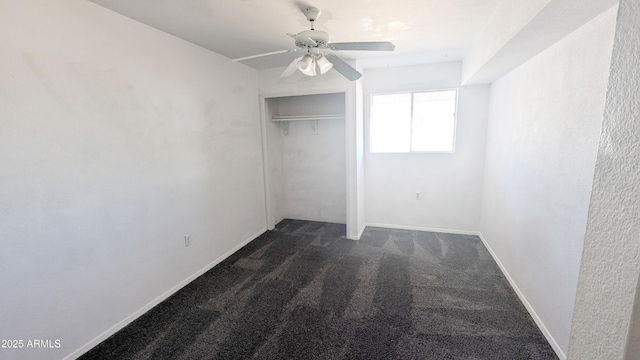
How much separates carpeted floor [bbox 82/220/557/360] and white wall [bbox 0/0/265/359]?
1.27ft

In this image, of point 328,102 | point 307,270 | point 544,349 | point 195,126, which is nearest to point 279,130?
point 328,102

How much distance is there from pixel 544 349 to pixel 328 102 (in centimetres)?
378

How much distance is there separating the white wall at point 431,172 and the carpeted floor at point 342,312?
0.73 metres

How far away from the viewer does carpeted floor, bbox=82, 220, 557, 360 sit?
1928 mm

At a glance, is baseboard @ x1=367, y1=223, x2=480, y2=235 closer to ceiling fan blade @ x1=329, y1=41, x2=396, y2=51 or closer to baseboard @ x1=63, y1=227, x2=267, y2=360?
baseboard @ x1=63, y1=227, x2=267, y2=360

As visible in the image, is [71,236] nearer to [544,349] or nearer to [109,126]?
[109,126]

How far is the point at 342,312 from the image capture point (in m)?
2.32

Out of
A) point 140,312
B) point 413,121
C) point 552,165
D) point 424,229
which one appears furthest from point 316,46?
point 424,229

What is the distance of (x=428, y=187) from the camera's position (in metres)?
4.06

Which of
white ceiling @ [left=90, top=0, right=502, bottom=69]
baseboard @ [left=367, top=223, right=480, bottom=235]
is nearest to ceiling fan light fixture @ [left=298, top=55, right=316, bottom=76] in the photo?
white ceiling @ [left=90, top=0, right=502, bottom=69]

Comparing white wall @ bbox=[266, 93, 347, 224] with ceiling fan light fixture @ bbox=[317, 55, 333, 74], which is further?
white wall @ bbox=[266, 93, 347, 224]

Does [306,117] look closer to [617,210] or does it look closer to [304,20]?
[304,20]

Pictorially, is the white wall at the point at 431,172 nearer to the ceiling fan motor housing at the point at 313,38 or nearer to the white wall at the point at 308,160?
the white wall at the point at 308,160

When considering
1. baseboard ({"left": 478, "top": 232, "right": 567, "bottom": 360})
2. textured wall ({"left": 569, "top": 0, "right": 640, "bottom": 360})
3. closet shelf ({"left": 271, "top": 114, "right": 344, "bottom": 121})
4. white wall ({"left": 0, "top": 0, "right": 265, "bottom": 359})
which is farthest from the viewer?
closet shelf ({"left": 271, "top": 114, "right": 344, "bottom": 121})
